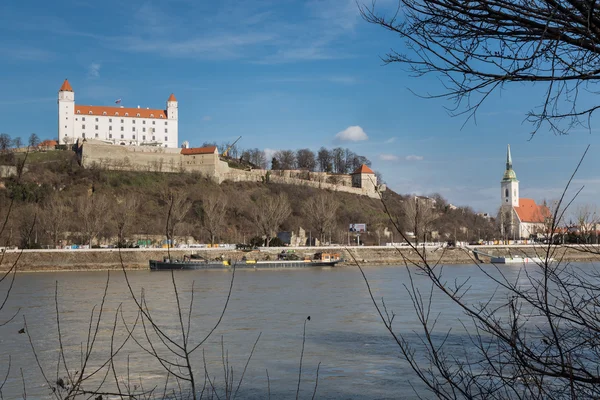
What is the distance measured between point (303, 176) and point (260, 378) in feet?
259

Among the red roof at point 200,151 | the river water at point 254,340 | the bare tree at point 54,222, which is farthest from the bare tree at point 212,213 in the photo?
the river water at point 254,340

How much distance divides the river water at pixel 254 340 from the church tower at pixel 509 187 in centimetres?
7569

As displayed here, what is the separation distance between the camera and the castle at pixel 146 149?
75938mm

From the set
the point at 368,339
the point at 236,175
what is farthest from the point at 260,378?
the point at 236,175

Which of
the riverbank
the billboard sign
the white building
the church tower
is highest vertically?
the white building

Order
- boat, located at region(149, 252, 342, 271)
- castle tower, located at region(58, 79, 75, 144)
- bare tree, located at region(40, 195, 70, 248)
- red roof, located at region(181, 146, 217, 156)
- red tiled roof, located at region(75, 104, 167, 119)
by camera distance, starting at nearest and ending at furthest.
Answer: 1. boat, located at region(149, 252, 342, 271)
2. bare tree, located at region(40, 195, 70, 248)
3. red roof, located at region(181, 146, 217, 156)
4. castle tower, located at region(58, 79, 75, 144)
5. red tiled roof, located at region(75, 104, 167, 119)

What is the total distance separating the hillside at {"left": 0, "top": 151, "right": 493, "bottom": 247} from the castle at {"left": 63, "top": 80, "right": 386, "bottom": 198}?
2.12 meters

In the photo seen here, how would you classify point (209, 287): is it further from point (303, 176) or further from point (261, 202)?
point (303, 176)

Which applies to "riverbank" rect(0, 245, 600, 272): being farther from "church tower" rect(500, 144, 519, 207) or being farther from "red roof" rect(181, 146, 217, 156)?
"church tower" rect(500, 144, 519, 207)

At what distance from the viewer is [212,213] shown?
197 ft

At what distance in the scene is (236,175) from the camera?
80938 mm

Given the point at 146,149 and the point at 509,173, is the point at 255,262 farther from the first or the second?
the point at 509,173

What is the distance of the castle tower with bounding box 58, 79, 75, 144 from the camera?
86438 millimetres

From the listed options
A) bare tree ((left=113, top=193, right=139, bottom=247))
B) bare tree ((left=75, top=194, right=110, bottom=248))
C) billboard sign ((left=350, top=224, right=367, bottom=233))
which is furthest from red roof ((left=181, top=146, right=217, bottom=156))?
bare tree ((left=75, top=194, right=110, bottom=248))
